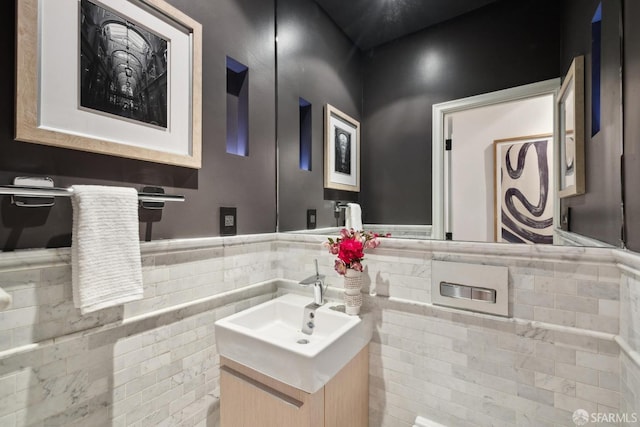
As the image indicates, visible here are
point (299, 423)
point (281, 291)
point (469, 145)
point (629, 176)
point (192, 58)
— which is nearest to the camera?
point (629, 176)

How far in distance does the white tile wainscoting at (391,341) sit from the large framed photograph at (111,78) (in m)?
0.38

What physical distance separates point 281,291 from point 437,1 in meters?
1.61

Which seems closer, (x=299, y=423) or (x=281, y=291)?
(x=299, y=423)

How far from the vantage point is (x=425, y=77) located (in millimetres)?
1180

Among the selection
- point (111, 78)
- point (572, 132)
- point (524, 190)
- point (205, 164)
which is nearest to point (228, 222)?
point (205, 164)

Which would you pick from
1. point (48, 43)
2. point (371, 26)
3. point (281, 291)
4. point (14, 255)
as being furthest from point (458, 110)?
point (14, 255)

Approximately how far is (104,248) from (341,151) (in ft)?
3.47

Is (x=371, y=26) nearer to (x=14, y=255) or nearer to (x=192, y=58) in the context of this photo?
(x=192, y=58)

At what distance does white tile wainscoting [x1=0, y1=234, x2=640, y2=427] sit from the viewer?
799 millimetres

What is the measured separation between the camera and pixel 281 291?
5.26 ft

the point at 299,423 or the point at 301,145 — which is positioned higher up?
the point at 301,145

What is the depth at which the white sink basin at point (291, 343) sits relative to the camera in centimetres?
90

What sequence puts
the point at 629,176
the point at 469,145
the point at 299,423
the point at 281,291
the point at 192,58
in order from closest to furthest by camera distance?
the point at 629,176
the point at 299,423
the point at 469,145
the point at 192,58
the point at 281,291

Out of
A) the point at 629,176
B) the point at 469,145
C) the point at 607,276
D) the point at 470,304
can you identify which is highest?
the point at 469,145
